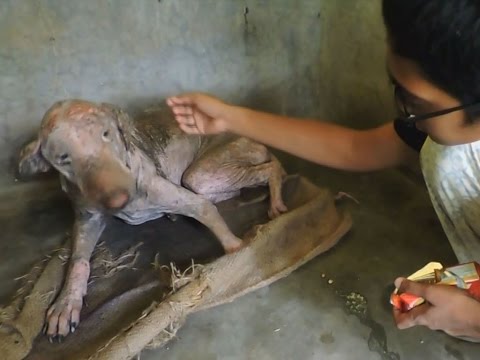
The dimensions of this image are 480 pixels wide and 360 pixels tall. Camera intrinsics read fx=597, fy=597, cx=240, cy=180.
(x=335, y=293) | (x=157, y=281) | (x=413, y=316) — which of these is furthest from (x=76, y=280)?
(x=413, y=316)

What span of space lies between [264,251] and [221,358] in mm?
446

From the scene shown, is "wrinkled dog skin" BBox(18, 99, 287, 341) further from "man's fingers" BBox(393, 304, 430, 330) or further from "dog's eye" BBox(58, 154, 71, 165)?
"man's fingers" BBox(393, 304, 430, 330)

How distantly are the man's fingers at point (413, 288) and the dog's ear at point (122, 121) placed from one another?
1.00m

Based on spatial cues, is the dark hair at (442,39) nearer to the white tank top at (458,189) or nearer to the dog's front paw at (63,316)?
the white tank top at (458,189)

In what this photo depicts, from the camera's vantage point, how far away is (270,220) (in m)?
2.31

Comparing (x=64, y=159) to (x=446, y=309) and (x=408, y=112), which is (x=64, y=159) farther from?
(x=446, y=309)

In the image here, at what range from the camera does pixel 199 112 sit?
1.91 metres

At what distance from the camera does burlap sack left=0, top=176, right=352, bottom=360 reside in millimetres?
1886

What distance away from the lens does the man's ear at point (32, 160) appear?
192cm

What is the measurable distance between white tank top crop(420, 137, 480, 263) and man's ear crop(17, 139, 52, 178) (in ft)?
3.94

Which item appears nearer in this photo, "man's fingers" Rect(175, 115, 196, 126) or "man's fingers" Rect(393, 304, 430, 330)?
"man's fingers" Rect(393, 304, 430, 330)

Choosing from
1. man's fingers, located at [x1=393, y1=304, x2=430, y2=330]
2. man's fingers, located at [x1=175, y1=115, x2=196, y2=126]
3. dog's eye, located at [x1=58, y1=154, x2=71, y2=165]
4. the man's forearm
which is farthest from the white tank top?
dog's eye, located at [x1=58, y1=154, x2=71, y2=165]

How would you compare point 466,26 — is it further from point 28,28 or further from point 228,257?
point 28,28

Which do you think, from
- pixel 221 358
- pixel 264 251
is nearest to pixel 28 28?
pixel 264 251
